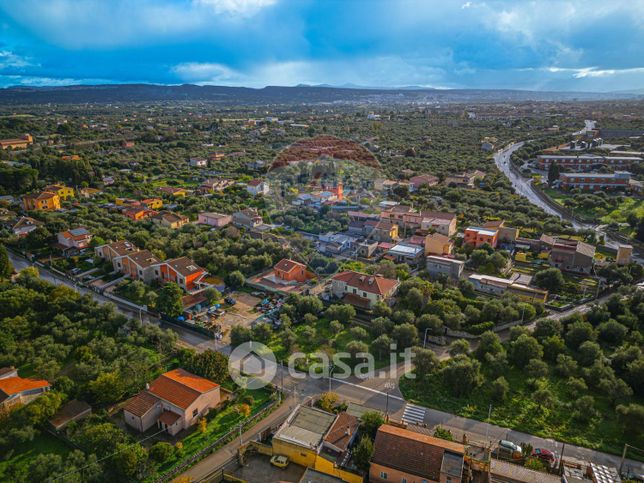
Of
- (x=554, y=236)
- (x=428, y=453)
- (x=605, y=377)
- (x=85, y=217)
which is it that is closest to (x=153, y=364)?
(x=428, y=453)

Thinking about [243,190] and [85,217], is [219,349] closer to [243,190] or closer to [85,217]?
[85,217]

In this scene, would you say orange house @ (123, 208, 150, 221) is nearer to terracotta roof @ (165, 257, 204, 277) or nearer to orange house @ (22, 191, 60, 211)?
orange house @ (22, 191, 60, 211)

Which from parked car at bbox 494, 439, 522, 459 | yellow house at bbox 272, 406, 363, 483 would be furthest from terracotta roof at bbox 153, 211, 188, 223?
parked car at bbox 494, 439, 522, 459

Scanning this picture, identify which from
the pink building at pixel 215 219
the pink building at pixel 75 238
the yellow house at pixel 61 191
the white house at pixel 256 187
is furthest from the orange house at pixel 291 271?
the yellow house at pixel 61 191

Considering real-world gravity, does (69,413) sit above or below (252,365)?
above

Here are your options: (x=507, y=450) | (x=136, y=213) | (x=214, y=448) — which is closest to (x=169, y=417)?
(x=214, y=448)

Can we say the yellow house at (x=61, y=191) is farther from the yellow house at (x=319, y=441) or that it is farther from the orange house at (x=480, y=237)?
the yellow house at (x=319, y=441)

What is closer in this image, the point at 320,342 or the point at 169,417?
the point at 169,417

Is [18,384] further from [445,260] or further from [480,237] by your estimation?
[480,237]
